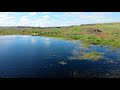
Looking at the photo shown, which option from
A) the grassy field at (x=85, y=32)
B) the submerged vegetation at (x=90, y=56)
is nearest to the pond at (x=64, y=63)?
the submerged vegetation at (x=90, y=56)

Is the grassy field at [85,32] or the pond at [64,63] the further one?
the grassy field at [85,32]

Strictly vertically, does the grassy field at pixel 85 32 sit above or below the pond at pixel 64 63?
above

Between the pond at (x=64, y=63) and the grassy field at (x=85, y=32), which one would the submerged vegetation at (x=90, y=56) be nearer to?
the pond at (x=64, y=63)

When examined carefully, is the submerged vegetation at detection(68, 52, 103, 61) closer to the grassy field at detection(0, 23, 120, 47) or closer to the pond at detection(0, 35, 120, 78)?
the pond at detection(0, 35, 120, 78)

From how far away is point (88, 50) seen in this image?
61.3ft

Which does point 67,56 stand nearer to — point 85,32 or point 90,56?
point 90,56

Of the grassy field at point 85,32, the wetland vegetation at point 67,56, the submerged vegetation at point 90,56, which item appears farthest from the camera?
the grassy field at point 85,32

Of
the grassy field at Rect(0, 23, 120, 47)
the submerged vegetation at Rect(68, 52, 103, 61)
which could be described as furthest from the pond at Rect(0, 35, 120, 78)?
the grassy field at Rect(0, 23, 120, 47)

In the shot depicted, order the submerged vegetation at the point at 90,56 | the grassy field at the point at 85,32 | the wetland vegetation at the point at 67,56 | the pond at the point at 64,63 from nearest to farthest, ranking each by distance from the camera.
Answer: the pond at the point at 64,63 < the wetland vegetation at the point at 67,56 < the submerged vegetation at the point at 90,56 < the grassy field at the point at 85,32

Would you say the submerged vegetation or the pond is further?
the submerged vegetation

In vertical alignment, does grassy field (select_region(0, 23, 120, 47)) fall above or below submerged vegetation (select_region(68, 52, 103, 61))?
above
